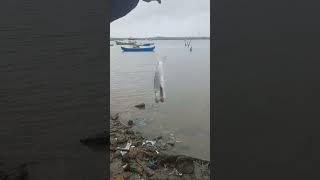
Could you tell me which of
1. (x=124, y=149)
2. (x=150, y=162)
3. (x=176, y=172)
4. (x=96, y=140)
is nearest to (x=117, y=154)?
(x=124, y=149)

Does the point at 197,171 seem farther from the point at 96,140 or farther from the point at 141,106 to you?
the point at 141,106

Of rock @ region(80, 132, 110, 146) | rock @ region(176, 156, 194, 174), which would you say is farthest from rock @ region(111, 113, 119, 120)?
rock @ region(80, 132, 110, 146)

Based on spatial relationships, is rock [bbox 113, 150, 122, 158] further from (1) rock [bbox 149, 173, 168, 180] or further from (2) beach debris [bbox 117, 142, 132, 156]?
(1) rock [bbox 149, 173, 168, 180]

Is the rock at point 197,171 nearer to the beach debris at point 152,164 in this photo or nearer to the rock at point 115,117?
the beach debris at point 152,164

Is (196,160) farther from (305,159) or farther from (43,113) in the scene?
(43,113)

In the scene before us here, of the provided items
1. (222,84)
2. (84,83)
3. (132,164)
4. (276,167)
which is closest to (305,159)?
(276,167)

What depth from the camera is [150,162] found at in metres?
3.38

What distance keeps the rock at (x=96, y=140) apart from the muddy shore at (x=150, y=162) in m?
1.78

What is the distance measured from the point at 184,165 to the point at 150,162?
386 mm

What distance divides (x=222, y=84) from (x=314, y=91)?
0.38m

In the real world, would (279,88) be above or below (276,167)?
above

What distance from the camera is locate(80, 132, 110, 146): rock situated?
Answer: 1.15 m

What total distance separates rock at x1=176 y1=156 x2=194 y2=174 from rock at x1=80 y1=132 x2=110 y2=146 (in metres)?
2.17

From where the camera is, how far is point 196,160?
3.51 metres
